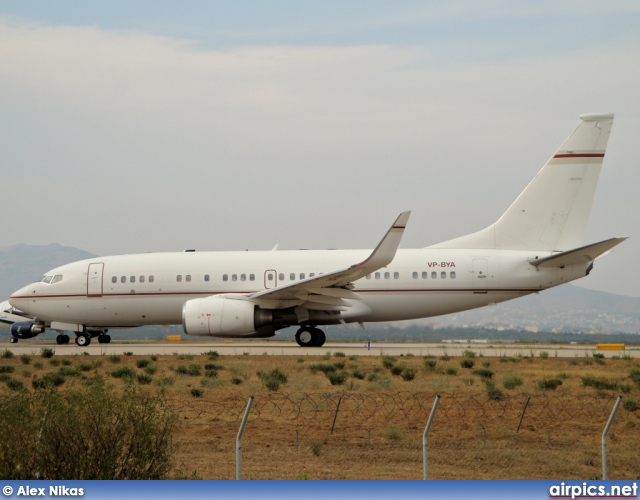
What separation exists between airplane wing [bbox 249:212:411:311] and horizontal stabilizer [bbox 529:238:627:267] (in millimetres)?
5536

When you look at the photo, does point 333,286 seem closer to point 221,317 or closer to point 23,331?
point 221,317

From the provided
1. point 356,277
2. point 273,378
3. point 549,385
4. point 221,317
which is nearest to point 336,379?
point 273,378

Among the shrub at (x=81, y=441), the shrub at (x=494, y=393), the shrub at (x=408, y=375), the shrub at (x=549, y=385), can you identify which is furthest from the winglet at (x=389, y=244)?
the shrub at (x=81, y=441)

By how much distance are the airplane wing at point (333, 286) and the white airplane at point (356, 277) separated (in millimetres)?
43

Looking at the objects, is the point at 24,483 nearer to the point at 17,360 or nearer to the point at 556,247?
the point at 17,360

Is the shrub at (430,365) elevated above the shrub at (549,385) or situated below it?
above

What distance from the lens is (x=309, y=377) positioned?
2153cm

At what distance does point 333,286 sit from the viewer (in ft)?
92.0

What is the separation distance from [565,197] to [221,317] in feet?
38.7

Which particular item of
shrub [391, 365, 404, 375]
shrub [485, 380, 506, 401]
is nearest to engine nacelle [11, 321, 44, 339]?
shrub [391, 365, 404, 375]

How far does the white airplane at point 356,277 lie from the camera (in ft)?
92.4

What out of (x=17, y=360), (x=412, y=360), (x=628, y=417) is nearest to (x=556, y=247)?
(x=412, y=360)

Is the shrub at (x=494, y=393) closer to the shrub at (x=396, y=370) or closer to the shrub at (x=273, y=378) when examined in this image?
the shrub at (x=396, y=370)

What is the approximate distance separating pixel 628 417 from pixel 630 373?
5872 mm
